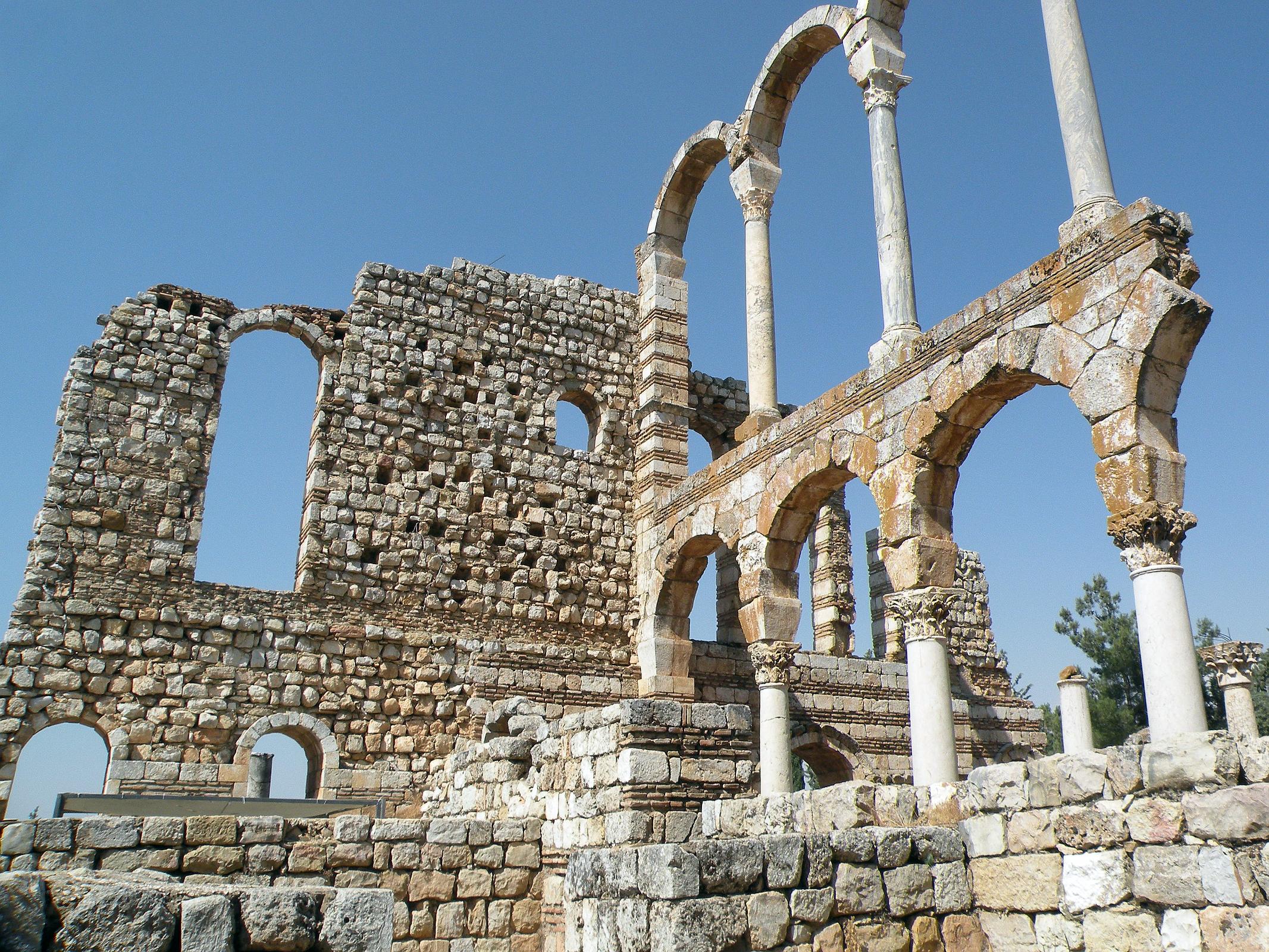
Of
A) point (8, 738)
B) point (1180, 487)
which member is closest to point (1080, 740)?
point (1180, 487)

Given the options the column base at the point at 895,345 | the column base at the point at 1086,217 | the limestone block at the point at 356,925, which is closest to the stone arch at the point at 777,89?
the column base at the point at 895,345

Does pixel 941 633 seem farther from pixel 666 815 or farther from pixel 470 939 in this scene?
pixel 470 939

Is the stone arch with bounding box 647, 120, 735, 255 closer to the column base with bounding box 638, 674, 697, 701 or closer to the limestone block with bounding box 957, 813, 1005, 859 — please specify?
the column base with bounding box 638, 674, 697, 701

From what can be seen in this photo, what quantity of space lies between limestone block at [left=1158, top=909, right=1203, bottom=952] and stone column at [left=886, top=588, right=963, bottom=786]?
3.69 m

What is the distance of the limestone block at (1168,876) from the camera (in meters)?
5.70

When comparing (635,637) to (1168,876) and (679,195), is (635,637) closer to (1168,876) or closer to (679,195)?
(679,195)

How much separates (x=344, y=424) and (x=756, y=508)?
5947mm

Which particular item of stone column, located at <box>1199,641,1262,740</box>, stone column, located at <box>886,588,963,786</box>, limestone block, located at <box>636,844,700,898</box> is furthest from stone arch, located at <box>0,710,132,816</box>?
stone column, located at <box>1199,641,1262,740</box>

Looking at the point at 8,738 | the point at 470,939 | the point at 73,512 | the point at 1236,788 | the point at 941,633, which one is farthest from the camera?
the point at 73,512

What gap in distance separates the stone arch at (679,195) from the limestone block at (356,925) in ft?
49.5

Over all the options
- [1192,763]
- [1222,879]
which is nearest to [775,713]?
[1192,763]

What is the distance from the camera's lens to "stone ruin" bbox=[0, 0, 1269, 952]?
562 centimetres

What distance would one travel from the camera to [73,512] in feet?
42.2

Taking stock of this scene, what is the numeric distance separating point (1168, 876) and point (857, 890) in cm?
183
